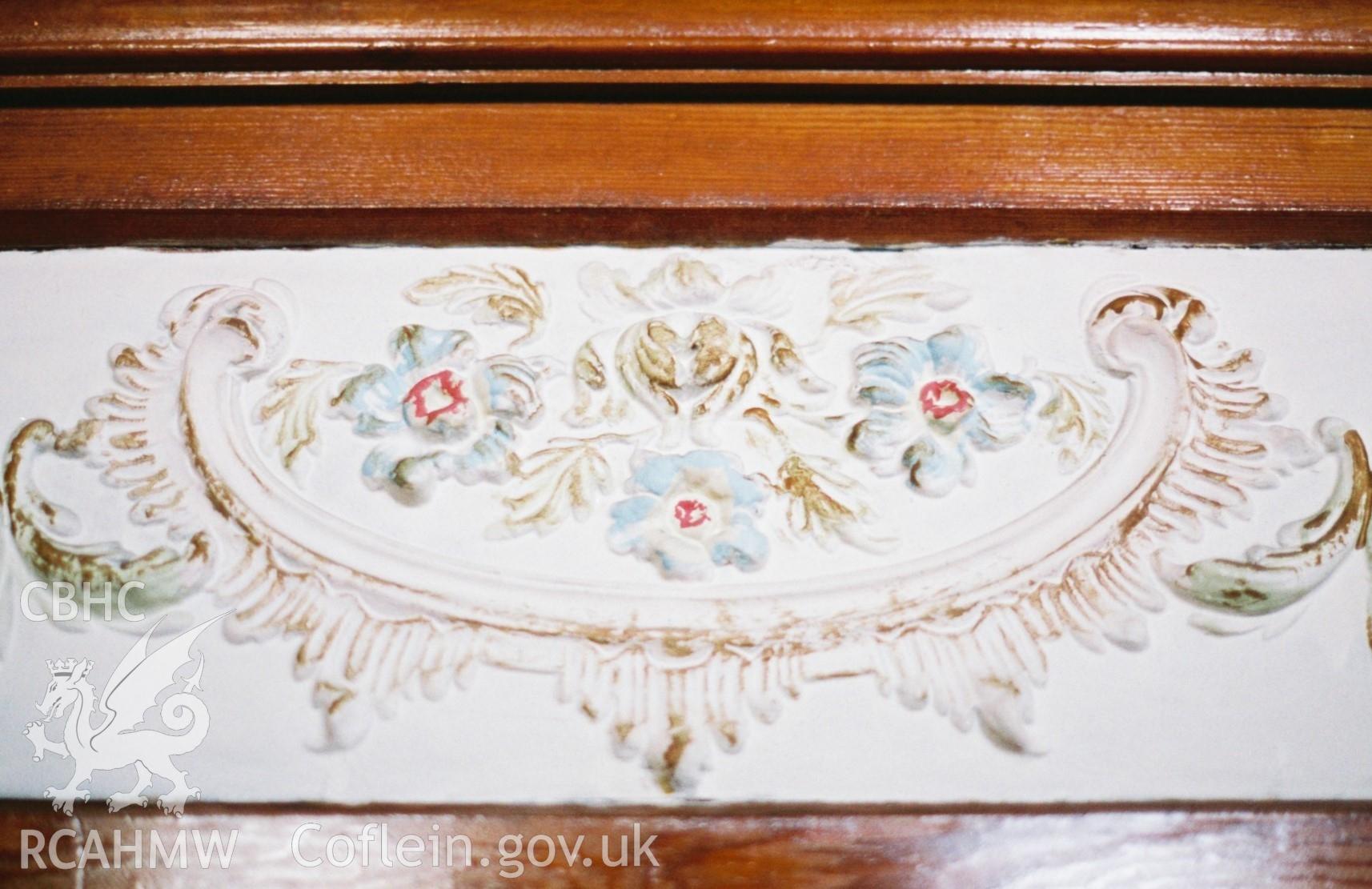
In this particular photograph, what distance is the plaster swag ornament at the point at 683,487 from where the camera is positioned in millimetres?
752

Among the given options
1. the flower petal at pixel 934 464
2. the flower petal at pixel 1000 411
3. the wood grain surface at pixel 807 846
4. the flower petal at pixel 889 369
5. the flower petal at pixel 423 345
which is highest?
the flower petal at pixel 423 345

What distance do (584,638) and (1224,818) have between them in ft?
1.44

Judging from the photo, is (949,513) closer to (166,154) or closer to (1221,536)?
(1221,536)

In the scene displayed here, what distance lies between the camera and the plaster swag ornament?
2.47 ft

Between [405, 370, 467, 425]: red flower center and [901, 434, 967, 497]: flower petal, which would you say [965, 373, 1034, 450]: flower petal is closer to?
[901, 434, 967, 497]: flower petal

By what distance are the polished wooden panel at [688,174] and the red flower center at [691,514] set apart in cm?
25

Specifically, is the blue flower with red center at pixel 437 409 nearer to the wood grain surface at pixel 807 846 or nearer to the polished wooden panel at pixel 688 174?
the polished wooden panel at pixel 688 174

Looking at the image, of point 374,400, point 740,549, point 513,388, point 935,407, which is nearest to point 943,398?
point 935,407

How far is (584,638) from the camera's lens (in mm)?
759

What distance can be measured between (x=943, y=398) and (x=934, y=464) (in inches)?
2.4

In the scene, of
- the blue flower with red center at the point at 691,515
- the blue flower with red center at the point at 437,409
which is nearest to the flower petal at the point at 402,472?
the blue flower with red center at the point at 437,409

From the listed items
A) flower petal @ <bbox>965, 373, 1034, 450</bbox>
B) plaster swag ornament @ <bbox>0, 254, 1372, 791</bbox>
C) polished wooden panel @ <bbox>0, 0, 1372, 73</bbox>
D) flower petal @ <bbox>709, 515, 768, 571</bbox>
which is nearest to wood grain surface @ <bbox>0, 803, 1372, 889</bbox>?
plaster swag ornament @ <bbox>0, 254, 1372, 791</bbox>

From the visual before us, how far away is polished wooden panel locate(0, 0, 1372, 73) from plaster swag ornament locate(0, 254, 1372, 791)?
194 mm

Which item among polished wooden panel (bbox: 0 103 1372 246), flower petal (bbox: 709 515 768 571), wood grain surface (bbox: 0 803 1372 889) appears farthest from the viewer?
polished wooden panel (bbox: 0 103 1372 246)
